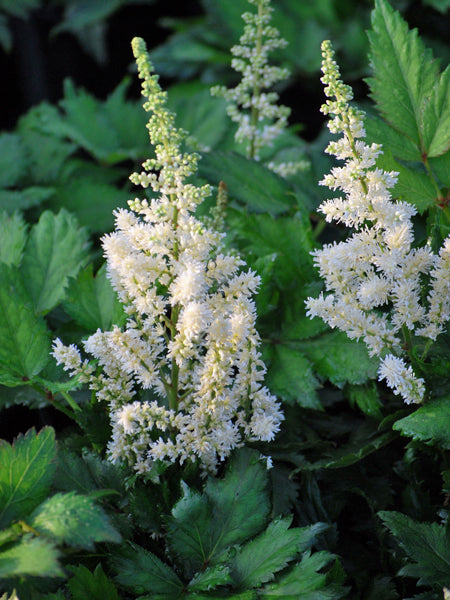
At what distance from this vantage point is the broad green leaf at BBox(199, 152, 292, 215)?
1146mm

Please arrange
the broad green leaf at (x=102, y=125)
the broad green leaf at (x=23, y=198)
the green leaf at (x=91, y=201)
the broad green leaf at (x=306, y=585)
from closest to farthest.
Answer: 1. the broad green leaf at (x=306, y=585)
2. the broad green leaf at (x=23, y=198)
3. the green leaf at (x=91, y=201)
4. the broad green leaf at (x=102, y=125)

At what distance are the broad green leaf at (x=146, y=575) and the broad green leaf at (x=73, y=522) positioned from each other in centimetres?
12

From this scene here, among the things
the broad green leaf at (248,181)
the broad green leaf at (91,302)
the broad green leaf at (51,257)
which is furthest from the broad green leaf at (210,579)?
the broad green leaf at (248,181)

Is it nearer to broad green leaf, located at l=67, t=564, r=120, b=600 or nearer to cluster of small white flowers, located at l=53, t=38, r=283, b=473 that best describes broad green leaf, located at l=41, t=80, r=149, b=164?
cluster of small white flowers, located at l=53, t=38, r=283, b=473

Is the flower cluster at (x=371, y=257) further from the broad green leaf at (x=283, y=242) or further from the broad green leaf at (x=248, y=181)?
the broad green leaf at (x=248, y=181)

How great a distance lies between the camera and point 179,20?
8.46 ft

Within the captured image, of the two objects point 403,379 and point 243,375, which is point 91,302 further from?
point 403,379

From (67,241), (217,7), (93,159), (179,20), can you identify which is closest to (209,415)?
(67,241)

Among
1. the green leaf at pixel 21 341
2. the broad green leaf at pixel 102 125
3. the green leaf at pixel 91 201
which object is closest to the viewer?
Result: the green leaf at pixel 21 341

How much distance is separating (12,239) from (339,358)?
1.91 ft

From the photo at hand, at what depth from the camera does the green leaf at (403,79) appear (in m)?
0.97

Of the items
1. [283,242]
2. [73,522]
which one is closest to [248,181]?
[283,242]

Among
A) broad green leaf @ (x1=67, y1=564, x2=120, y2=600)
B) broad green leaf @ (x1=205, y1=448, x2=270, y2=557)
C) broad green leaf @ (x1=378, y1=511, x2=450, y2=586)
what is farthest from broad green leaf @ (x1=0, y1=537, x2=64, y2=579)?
broad green leaf @ (x1=378, y1=511, x2=450, y2=586)

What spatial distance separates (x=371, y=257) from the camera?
0.79 meters
